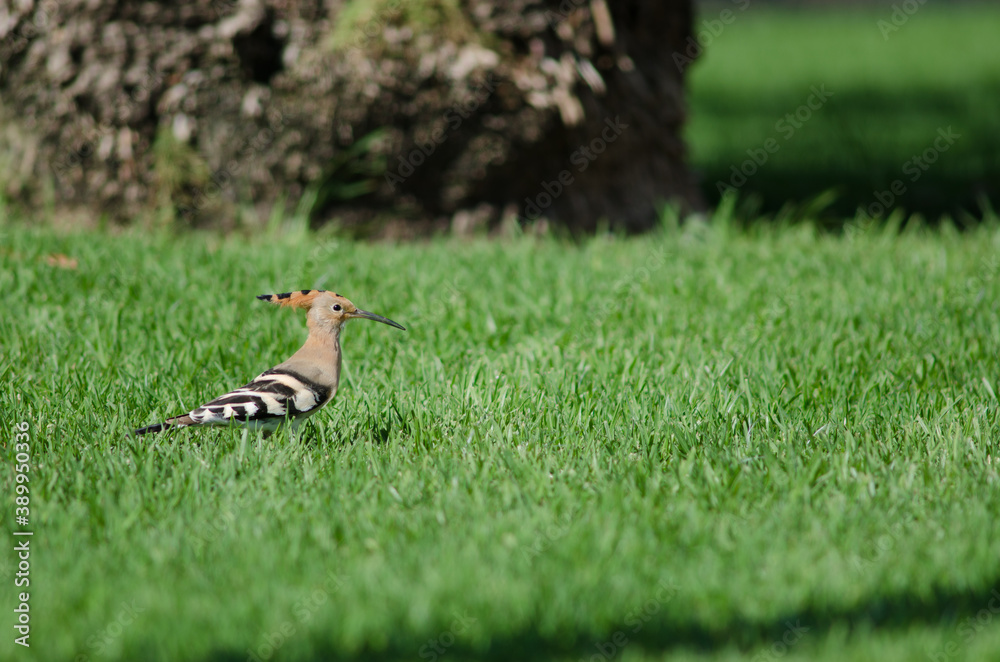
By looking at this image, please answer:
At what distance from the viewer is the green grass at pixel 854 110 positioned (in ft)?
29.4

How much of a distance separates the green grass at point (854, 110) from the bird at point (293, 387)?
4730 millimetres

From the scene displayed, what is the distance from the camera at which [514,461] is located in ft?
9.66

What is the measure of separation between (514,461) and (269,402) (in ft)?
2.47

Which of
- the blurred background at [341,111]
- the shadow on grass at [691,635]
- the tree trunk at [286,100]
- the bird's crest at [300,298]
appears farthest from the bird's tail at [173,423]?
the tree trunk at [286,100]

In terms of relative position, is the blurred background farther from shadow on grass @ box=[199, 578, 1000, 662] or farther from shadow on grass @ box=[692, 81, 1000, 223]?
shadow on grass @ box=[199, 578, 1000, 662]

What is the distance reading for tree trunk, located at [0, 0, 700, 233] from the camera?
5.52 m

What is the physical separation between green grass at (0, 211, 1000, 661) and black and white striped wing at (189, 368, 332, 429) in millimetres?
107

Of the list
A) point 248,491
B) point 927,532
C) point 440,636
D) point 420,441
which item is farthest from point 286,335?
point 927,532

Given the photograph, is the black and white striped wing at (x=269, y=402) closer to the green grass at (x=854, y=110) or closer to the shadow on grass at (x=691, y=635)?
the shadow on grass at (x=691, y=635)

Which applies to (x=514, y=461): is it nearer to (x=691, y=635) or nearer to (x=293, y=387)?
(x=293, y=387)

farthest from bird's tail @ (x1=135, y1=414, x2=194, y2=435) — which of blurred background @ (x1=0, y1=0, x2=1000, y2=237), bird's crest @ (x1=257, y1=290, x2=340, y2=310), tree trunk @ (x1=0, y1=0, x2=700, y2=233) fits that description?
tree trunk @ (x1=0, y1=0, x2=700, y2=233)

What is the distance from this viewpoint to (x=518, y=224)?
624cm

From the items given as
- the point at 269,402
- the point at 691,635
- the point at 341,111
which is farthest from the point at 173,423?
the point at 341,111

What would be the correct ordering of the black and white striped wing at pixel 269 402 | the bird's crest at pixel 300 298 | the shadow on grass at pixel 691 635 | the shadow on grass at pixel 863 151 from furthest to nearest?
the shadow on grass at pixel 863 151, the bird's crest at pixel 300 298, the black and white striped wing at pixel 269 402, the shadow on grass at pixel 691 635
